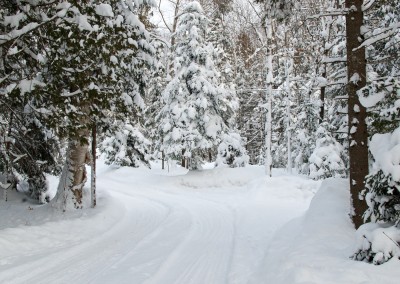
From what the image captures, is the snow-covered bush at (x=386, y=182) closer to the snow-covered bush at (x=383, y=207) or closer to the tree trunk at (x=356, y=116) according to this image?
the snow-covered bush at (x=383, y=207)

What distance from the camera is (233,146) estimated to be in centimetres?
2206

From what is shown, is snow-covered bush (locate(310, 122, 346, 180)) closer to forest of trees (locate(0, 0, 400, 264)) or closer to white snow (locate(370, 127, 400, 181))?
forest of trees (locate(0, 0, 400, 264))

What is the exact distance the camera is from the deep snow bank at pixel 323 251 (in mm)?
4722

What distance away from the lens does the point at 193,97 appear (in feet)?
69.8

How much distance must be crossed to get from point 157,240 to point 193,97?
1328 cm

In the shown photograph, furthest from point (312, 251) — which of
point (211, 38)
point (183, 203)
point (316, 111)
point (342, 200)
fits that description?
point (211, 38)

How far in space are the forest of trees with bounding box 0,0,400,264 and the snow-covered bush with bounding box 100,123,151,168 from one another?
11cm

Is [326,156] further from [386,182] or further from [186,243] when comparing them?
[386,182]

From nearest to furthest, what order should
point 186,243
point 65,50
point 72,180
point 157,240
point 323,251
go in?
point 323,251 < point 65,50 < point 186,243 < point 157,240 < point 72,180

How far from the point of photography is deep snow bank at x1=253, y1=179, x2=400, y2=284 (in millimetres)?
4722

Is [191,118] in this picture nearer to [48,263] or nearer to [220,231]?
[220,231]

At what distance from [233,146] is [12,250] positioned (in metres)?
15.6

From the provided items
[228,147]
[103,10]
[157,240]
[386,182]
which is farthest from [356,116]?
[228,147]

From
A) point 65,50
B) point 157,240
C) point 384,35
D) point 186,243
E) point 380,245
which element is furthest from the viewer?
point 157,240
